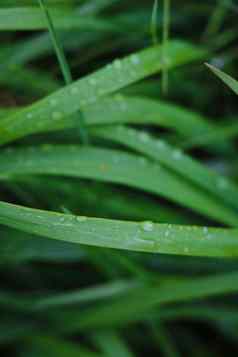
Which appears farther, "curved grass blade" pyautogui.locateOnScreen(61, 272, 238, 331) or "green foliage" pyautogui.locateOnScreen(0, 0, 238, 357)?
"curved grass blade" pyautogui.locateOnScreen(61, 272, 238, 331)

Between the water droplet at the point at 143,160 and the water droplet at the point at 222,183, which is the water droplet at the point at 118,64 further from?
the water droplet at the point at 222,183

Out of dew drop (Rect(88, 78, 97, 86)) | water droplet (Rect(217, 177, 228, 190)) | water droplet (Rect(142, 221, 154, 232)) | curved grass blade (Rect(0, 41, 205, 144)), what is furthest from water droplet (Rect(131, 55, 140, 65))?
water droplet (Rect(142, 221, 154, 232))

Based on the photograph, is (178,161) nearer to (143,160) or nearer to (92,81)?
(143,160)

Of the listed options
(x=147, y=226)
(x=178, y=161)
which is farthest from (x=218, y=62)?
(x=147, y=226)

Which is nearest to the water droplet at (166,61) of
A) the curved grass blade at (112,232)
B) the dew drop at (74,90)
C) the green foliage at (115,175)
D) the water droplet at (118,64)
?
the green foliage at (115,175)

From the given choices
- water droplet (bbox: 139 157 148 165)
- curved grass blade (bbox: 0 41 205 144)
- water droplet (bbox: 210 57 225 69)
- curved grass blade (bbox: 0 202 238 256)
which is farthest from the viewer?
A: water droplet (bbox: 210 57 225 69)

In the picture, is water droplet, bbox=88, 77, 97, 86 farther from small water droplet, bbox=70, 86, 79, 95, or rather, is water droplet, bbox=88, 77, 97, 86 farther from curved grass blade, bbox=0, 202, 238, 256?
curved grass blade, bbox=0, 202, 238, 256

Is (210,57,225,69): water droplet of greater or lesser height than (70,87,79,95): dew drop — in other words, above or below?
above
